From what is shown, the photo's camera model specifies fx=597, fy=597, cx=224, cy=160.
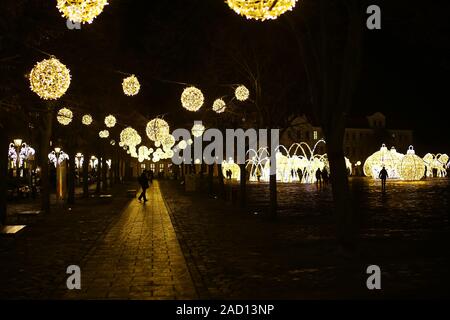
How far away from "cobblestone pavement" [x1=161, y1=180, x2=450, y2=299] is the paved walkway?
33cm

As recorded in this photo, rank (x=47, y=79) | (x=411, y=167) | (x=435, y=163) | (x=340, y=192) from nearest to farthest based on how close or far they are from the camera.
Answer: (x=340, y=192) → (x=47, y=79) → (x=411, y=167) → (x=435, y=163)

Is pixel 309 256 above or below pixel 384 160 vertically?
below

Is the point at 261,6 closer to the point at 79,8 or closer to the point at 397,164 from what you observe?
the point at 79,8

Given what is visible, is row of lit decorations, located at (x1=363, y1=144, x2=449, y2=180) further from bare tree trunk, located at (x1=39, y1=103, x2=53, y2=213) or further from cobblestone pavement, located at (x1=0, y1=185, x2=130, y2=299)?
cobblestone pavement, located at (x1=0, y1=185, x2=130, y2=299)

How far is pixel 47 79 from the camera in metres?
13.4

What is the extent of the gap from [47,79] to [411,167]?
54655 mm

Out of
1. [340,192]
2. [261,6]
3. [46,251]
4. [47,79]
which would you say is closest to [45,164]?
[46,251]

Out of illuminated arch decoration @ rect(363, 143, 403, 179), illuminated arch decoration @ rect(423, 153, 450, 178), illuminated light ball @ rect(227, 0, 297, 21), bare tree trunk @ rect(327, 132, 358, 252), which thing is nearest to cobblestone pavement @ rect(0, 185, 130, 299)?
illuminated light ball @ rect(227, 0, 297, 21)

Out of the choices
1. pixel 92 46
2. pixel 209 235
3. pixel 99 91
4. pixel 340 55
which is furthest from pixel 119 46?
pixel 209 235

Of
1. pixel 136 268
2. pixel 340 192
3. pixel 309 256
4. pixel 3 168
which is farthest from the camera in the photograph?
pixel 3 168

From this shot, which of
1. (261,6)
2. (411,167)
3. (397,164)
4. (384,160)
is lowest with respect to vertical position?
(411,167)

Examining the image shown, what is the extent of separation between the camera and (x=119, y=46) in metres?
31.5

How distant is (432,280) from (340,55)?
12519 mm

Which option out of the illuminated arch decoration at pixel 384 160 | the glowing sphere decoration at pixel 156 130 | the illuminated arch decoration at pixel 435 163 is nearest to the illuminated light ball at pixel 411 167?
the illuminated arch decoration at pixel 384 160
